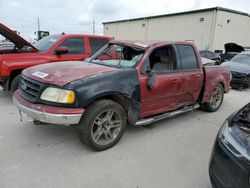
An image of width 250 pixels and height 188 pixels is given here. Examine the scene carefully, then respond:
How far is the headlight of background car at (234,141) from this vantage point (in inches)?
71.1

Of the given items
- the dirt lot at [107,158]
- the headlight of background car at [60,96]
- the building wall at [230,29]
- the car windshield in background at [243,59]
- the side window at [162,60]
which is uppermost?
the building wall at [230,29]

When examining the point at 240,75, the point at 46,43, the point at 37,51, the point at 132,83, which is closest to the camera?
the point at 132,83

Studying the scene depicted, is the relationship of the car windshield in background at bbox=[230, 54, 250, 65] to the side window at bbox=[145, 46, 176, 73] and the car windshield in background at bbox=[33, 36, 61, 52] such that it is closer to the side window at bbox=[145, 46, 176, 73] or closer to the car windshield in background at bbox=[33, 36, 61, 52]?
the side window at bbox=[145, 46, 176, 73]

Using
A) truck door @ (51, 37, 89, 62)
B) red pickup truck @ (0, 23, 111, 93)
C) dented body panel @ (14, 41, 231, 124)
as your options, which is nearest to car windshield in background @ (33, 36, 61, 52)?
red pickup truck @ (0, 23, 111, 93)

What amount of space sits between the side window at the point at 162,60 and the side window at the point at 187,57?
25 cm

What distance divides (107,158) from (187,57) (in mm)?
2672

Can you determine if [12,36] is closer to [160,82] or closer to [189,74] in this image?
[160,82]

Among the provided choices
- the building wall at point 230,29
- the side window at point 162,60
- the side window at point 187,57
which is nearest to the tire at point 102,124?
the side window at point 162,60

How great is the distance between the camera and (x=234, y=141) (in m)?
1.94

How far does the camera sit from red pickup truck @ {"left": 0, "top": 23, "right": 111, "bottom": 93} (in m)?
4.83

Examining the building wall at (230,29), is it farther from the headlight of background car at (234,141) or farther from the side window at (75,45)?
the headlight of background car at (234,141)

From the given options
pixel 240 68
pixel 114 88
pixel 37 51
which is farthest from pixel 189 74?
pixel 240 68

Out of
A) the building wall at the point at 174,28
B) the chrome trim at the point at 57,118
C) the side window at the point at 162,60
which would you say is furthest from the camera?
the building wall at the point at 174,28

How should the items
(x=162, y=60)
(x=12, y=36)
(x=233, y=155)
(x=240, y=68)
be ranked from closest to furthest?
(x=233, y=155) < (x=162, y=60) < (x=12, y=36) < (x=240, y=68)
